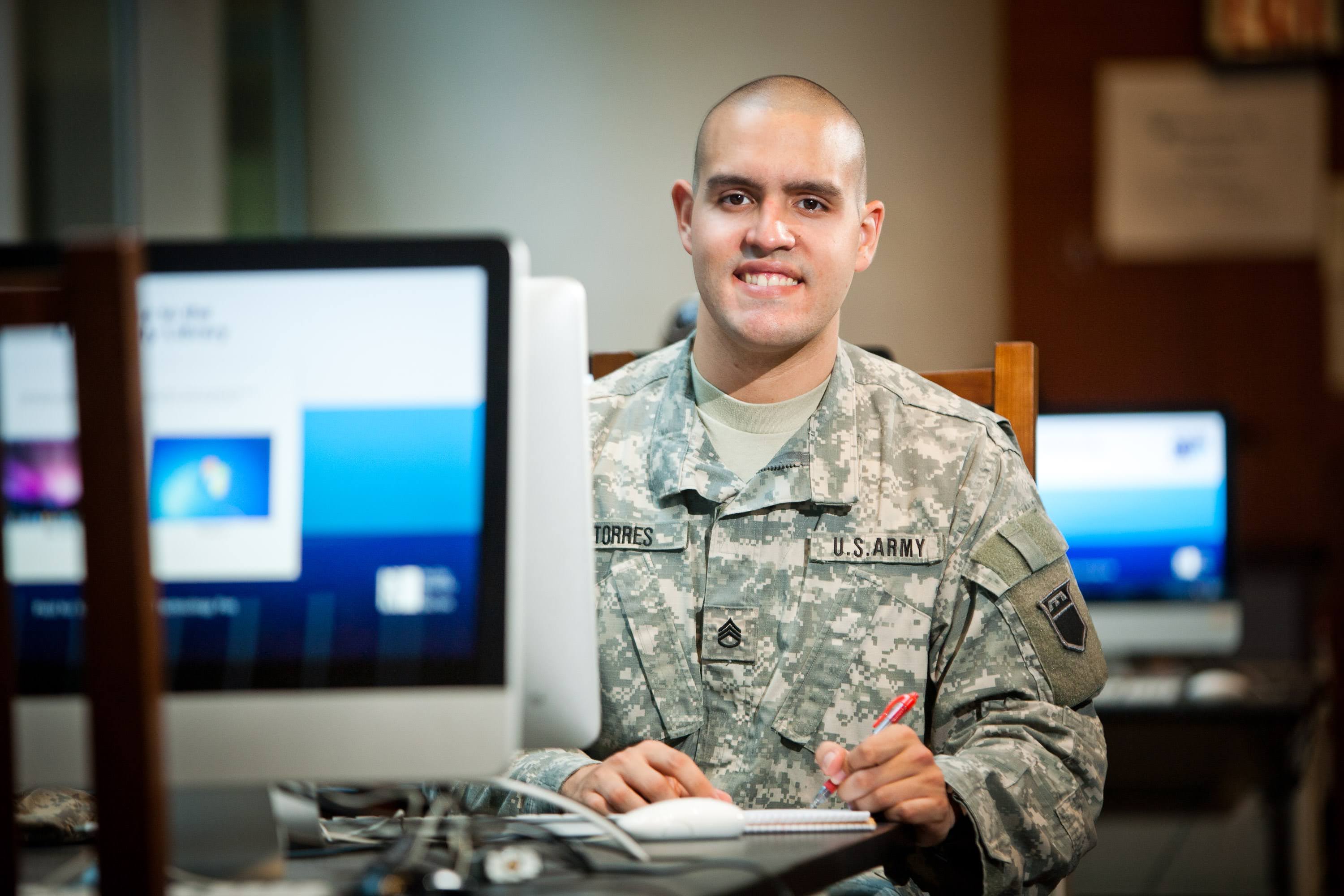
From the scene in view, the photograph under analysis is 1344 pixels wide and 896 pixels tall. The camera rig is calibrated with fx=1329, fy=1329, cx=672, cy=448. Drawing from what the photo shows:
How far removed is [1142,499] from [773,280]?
1.44 meters

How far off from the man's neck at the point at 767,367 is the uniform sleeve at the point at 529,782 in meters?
0.48

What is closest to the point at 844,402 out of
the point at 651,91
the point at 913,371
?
the point at 913,371

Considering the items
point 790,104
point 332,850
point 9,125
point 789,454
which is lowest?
point 332,850

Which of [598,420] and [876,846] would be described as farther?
[598,420]

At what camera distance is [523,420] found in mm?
995

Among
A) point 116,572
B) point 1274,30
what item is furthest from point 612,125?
point 116,572

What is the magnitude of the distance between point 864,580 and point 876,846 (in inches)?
17.4

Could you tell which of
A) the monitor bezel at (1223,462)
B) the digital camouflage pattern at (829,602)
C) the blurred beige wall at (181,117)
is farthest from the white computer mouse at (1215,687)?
the blurred beige wall at (181,117)

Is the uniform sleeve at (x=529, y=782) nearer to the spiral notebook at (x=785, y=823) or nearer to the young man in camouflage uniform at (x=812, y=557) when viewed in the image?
the young man in camouflage uniform at (x=812, y=557)

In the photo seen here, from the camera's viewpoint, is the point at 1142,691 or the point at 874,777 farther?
the point at 1142,691

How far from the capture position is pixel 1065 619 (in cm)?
136

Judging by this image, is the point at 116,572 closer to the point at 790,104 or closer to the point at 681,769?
the point at 681,769

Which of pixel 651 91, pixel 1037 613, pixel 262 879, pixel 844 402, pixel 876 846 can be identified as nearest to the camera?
pixel 262 879

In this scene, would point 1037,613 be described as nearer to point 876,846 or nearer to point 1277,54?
point 876,846
